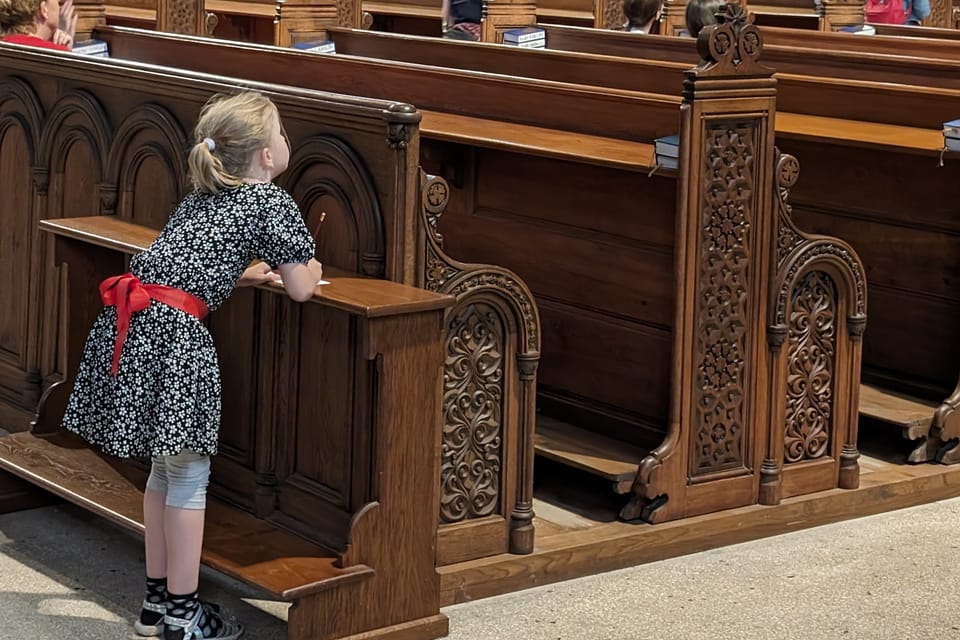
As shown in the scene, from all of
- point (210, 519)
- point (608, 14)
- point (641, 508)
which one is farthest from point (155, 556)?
point (608, 14)

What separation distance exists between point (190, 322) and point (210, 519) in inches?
26.7

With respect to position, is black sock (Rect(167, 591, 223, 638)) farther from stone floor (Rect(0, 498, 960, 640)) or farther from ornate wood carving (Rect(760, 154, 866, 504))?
ornate wood carving (Rect(760, 154, 866, 504))

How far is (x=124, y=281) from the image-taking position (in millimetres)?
3688

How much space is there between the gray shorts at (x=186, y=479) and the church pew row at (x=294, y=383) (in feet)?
0.59

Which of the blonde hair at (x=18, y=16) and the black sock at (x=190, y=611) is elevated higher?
the blonde hair at (x=18, y=16)

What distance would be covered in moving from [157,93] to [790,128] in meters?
1.94

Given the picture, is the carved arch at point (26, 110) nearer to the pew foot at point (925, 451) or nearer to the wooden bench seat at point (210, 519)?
the wooden bench seat at point (210, 519)

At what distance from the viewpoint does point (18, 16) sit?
581cm

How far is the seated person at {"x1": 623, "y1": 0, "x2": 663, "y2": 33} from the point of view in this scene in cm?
802

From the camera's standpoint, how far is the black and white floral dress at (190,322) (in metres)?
3.62

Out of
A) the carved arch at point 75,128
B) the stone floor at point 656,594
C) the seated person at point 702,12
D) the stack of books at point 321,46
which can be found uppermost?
the seated person at point 702,12

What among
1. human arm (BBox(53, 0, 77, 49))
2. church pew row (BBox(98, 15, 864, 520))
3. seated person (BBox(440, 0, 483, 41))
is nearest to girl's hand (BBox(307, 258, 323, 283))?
church pew row (BBox(98, 15, 864, 520))

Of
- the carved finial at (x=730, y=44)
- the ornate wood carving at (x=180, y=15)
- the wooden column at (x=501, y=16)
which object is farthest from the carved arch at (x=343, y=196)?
the ornate wood carving at (x=180, y=15)

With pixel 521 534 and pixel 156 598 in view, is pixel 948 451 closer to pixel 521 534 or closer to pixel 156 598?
pixel 521 534
